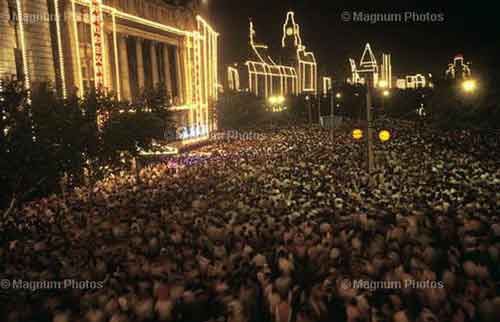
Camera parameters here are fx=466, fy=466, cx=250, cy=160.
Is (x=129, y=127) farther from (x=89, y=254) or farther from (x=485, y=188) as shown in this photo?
(x=485, y=188)

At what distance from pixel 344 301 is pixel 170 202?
7906mm

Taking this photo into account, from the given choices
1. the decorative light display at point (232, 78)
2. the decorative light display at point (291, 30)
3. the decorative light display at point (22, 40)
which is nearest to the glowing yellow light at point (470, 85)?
the decorative light display at point (22, 40)

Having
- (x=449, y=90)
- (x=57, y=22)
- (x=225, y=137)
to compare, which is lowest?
(x=225, y=137)

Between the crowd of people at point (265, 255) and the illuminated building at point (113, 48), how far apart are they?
550cm

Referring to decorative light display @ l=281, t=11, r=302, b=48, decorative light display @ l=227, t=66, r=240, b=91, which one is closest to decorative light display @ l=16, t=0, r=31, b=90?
decorative light display @ l=227, t=66, r=240, b=91

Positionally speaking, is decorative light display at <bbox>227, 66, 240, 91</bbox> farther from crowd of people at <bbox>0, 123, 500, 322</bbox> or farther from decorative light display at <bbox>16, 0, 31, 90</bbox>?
crowd of people at <bbox>0, 123, 500, 322</bbox>

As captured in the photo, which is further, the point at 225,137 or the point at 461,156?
the point at 225,137

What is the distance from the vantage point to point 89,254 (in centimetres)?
788

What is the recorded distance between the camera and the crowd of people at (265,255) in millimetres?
5367

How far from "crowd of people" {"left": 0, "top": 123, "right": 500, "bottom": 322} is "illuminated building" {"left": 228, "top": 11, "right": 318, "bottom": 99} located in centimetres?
6152

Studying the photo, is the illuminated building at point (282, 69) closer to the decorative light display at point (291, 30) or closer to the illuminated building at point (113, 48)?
the decorative light display at point (291, 30)

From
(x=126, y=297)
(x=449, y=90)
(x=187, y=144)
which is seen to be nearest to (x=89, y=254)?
(x=126, y=297)

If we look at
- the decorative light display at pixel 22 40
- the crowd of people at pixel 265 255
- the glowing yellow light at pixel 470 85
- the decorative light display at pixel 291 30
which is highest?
the decorative light display at pixel 291 30

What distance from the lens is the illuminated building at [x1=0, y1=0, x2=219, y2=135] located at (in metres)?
18.8
